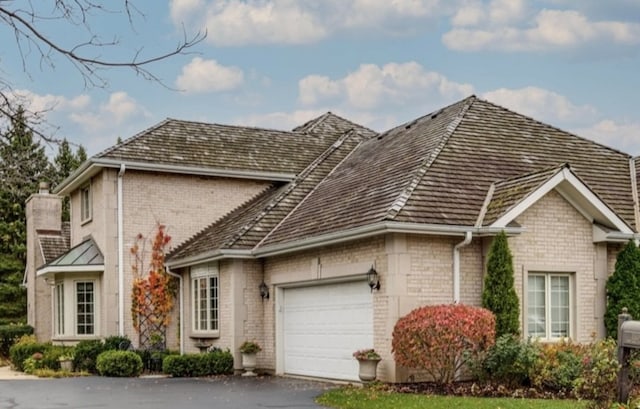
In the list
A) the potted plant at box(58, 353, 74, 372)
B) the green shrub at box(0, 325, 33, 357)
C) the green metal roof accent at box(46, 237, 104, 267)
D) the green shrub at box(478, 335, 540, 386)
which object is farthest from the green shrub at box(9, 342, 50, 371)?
the green shrub at box(478, 335, 540, 386)

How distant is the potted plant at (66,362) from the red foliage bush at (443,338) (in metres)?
11.0

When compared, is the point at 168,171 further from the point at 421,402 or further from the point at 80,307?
the point at 421,402

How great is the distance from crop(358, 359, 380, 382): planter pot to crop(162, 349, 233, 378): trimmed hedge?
17.9ft

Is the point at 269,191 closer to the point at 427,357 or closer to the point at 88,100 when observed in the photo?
the point at 427,357

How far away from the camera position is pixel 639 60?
18.9m

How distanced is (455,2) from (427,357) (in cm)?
690

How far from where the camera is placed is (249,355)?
69.7 feet

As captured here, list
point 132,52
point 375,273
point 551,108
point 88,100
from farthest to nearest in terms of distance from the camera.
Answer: point 551,108 → point 375,273 → point 88,100 → point 132,52

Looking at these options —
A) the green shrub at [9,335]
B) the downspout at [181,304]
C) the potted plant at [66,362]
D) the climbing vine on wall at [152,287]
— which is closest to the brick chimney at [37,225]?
the green shrub at [9,335]

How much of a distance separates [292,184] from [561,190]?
9071mm

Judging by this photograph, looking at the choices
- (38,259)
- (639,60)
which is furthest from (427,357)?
(38,259)

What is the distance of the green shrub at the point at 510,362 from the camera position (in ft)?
51.3

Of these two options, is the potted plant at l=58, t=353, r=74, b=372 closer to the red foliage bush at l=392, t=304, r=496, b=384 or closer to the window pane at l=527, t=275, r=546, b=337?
the red foliage bush at l=392, t=304, r=496, b=384

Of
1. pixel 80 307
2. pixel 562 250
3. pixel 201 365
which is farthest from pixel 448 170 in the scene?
pixel 80 307
